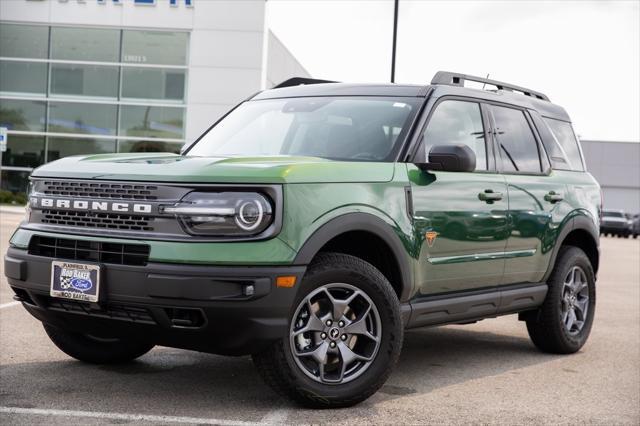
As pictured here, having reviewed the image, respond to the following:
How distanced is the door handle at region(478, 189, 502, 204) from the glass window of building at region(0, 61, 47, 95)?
28.9m

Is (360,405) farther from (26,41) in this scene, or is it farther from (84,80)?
(26,41)

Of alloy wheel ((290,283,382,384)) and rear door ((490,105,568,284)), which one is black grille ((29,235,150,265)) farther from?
rear door ((490,105,568,284))

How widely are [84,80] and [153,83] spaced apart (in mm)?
2380

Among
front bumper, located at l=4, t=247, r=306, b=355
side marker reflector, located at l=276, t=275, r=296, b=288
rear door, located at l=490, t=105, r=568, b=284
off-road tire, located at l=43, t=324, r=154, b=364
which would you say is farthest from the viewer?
rear door, located at l=490, t=105, r=568, b=284

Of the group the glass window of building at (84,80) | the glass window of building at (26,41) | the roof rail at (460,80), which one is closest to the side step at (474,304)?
the roof rail at (460,80)

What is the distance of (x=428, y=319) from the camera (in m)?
5.66

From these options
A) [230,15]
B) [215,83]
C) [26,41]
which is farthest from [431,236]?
[26,41]

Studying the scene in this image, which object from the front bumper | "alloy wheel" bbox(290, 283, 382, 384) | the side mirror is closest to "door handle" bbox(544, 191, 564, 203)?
the side mirror

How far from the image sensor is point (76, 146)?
32.6 metres

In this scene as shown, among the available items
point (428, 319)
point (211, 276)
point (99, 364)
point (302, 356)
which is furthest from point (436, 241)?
point (99, 364)

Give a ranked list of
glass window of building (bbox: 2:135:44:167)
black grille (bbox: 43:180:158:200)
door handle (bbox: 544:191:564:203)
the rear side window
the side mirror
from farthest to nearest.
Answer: glass window of building (bbox: 2:135:44:167) → the rear side window → door handle (bbox: 544:191:564:203) → the side mirror → black grille (bbox: 43:180:158:200)

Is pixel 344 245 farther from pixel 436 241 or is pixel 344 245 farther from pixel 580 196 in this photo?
pixel 580 196

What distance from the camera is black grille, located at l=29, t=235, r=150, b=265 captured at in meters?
4.58

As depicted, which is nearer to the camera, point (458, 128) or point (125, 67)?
point (458, 128)
